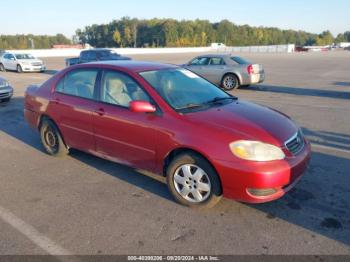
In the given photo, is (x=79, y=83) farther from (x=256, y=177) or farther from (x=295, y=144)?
(x=295, y=144)

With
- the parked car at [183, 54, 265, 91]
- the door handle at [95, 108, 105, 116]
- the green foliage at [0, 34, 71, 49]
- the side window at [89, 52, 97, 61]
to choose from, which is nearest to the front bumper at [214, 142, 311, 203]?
the door handle at [95, 108, 105, 116]

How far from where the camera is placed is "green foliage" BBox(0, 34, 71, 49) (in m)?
93.9

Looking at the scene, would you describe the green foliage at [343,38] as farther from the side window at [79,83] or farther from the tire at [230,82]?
the side window at [79,83]

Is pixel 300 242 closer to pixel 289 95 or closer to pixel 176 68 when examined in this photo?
pixel 176 68

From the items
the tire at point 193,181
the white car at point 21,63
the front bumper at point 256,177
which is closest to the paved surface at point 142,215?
the tire at point 193,181

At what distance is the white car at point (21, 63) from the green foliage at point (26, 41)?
222 ft

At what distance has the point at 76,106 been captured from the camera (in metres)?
4.93

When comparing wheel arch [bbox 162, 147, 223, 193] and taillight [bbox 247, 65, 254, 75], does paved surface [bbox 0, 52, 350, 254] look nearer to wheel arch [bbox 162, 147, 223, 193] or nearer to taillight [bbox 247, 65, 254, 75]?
wheel arch [bbox 162, 147, 223, 193]

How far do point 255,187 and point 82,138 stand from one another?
2.69 metres

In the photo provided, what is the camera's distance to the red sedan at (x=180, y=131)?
353cm

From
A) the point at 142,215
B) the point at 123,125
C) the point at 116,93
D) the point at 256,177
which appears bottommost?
the point at 142,215

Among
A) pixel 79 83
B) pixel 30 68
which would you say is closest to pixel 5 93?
pixel 79 83

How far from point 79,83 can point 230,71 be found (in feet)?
31.8

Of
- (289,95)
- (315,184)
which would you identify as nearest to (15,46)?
(289,95)
